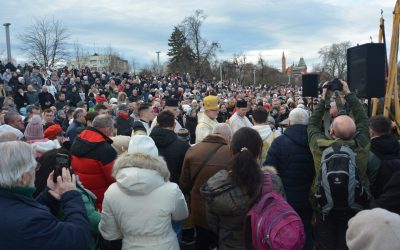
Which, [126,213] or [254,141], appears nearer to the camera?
[126,213]

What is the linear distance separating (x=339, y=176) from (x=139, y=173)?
5.97ft

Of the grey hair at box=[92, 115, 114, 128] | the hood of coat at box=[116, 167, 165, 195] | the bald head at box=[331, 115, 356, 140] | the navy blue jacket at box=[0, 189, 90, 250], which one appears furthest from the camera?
the grey hair at box=[92, 115, 114, 128]

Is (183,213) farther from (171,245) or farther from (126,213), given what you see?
(126,213)

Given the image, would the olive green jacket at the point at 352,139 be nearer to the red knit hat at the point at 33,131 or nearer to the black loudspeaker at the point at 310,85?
the black loudspeaker at the point at 310,85

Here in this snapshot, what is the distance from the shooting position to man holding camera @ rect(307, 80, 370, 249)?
355 cm

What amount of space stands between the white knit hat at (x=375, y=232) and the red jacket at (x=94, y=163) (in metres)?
2.51

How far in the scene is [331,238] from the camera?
3799 millimetres

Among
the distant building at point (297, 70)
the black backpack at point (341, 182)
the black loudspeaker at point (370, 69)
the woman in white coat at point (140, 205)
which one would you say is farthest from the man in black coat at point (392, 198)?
the distant building at point (297, 70)

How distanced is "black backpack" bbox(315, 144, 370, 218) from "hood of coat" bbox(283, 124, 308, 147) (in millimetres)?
521

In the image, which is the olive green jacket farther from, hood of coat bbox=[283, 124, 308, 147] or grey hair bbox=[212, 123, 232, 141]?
grey hair bbox=[212, 123, 232, 141]

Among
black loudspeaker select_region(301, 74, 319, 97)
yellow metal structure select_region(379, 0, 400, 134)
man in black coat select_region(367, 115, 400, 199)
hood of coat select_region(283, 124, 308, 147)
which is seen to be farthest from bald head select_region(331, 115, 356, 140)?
black loudspeaker select_region(301, 74, 319, 97)

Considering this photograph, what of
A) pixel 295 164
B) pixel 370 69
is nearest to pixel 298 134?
pixel 295 164

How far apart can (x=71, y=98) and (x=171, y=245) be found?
15.0m

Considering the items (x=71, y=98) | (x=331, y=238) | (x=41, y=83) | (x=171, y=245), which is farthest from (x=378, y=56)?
(x=41, y=83)
